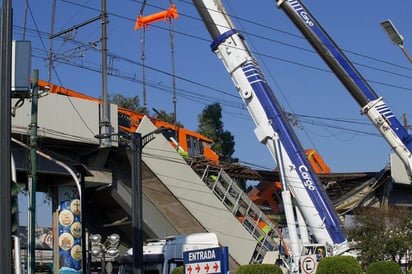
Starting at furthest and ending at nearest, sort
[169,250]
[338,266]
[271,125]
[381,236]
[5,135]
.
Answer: [381,236] < [271,125] < [169,250] < [338,266] < [5,135]

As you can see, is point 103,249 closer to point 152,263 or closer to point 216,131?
point 152,263

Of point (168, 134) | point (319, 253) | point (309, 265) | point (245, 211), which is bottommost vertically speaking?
point (309, 265)

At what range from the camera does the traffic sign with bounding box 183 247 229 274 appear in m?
13.7

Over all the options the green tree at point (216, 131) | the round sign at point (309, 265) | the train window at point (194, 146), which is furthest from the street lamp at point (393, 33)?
the green tree at point (216, 131)

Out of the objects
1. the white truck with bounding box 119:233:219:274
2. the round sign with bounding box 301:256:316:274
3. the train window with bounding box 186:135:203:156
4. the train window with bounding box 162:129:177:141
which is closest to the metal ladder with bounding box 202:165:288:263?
the train window with bounding box 162:129:177:141

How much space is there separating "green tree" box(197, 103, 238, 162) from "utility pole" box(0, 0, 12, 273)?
63.7 meters

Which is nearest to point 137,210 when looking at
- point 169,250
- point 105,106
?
point 169,250

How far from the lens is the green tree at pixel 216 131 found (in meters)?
74.8

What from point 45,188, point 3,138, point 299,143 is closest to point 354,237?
point 299,143

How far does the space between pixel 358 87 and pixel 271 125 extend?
15.2 feet

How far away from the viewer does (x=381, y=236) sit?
1539 inches

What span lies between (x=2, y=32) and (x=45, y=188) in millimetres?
25875

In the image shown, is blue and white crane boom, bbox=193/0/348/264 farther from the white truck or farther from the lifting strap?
the lifting strap

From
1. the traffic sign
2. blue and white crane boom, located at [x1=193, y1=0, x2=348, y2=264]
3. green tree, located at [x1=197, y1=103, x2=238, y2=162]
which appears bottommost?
the traffic sign
